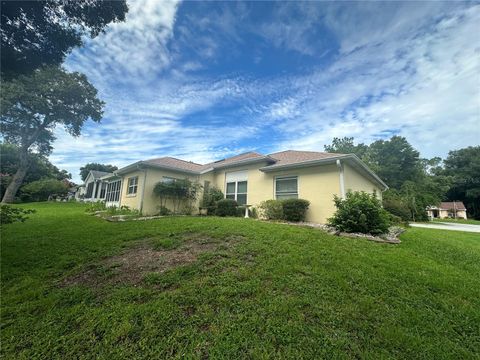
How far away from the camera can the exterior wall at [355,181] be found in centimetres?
993

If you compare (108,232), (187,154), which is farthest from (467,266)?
(187,154)

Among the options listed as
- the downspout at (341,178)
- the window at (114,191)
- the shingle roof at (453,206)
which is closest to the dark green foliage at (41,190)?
the window at (114,191)

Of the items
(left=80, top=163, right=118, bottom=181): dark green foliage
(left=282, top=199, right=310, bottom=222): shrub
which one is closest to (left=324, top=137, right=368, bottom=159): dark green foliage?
(left=282, top=199, right=310, bottom=222): shrub

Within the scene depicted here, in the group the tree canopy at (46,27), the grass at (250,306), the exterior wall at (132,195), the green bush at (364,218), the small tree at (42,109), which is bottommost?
the grass at (250,306)

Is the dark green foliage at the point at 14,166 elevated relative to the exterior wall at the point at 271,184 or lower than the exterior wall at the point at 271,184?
elevated

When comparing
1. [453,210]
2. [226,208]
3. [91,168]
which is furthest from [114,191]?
[453,210]

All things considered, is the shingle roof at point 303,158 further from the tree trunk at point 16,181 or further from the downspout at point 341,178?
the tree trunk at point 16,181

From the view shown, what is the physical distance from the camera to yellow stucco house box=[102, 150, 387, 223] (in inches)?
374

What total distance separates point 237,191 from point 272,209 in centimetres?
349

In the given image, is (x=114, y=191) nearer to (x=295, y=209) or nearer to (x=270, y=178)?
(x=270, y=178)

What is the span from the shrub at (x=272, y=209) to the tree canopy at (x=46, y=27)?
28.5 feet

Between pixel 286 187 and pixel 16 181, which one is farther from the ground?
pixel 16 181

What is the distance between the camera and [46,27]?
515 centimetres

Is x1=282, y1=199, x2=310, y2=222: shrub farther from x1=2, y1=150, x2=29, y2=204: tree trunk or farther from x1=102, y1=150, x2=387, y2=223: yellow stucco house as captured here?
x1=2, y1=150, x2=29, y2=204: tree trunk
